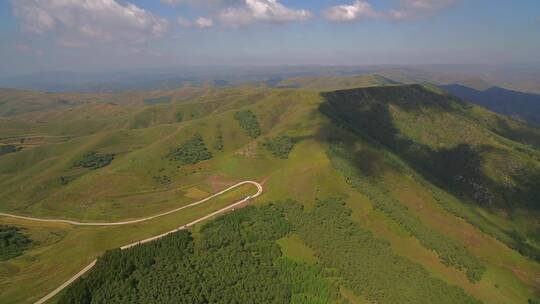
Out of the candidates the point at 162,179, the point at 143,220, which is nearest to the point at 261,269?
the point at 143,220

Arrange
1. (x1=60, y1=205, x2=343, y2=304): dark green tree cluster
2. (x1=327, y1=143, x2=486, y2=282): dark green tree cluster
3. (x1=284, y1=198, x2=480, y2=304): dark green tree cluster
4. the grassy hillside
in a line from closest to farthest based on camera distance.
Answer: (x1=60, y1=205, x2=343, y2=304): dark green tree cluster, the grassy hillside, (x1=284, y1=198, x2=480, y2=304): dark green tree cluster, (x1=327, y1=143, x2=486, y2=282): dark green tree cluster

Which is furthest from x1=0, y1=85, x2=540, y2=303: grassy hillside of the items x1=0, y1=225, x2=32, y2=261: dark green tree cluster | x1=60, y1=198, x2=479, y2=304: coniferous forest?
x1=0, y1=225, x2=32, y2=261: dark green tree cluster

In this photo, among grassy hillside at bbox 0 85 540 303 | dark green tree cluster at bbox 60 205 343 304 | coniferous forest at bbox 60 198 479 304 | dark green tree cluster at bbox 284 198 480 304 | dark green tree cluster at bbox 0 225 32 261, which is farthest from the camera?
dark green tree cluster at bbox 0 225 32 261

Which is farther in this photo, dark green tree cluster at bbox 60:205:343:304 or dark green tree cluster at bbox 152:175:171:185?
dark green tree cluster at bbox 152:175:171:185

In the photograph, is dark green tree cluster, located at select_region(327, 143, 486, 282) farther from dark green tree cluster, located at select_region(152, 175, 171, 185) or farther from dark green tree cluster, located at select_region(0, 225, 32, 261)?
dark green tree cluster, located at select_region(0, 225, 32, 261)

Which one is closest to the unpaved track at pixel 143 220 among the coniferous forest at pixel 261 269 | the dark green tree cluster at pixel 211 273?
the dark green tree cluster at pixel 211 273

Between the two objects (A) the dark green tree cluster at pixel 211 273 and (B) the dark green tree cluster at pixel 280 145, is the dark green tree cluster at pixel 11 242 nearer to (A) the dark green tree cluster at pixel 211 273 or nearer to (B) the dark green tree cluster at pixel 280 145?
(A) the dark green tree cluster at pixel 211 273

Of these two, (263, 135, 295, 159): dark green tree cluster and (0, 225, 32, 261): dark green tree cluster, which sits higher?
(263, 135, 295, 159): dark green tree cluster
